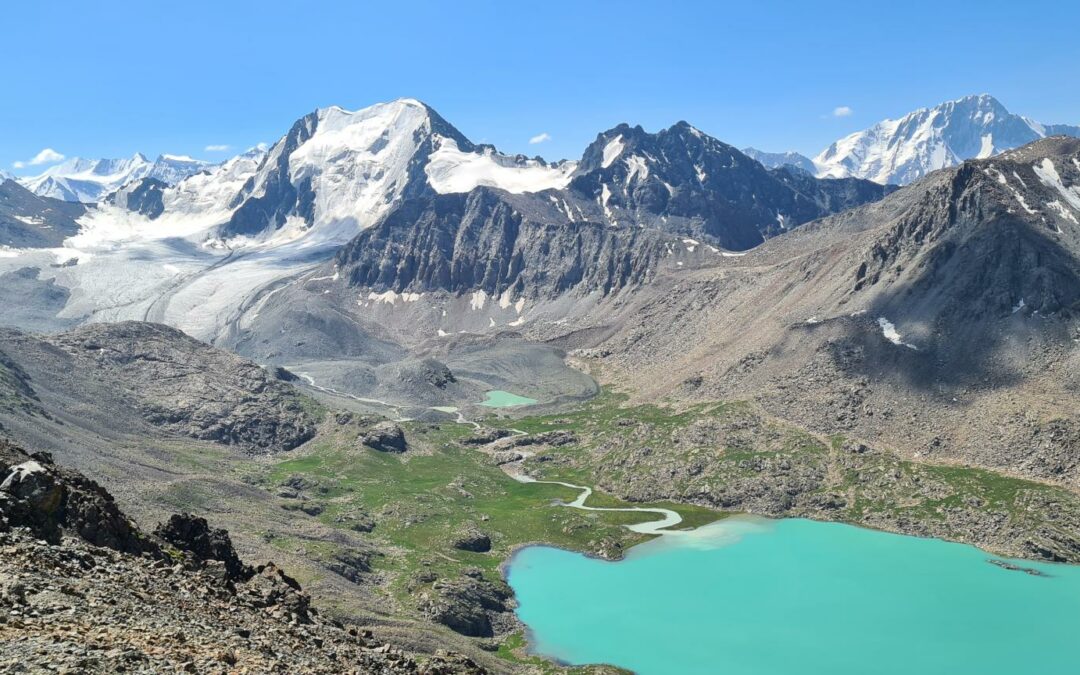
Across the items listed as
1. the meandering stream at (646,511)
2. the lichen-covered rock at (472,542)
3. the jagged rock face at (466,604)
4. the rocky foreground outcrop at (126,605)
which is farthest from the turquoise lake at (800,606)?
the rocky foreground outcrop at (126,605)

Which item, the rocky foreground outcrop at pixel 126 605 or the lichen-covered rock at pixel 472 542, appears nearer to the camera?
the rocky foreground outcrop at pixel 126 605

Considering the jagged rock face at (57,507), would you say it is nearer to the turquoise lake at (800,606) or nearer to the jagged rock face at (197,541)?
the jagged rock face at (197,541)


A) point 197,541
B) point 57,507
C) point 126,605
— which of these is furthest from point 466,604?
point 126,605

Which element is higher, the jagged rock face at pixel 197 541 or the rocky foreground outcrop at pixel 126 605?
the rocky foreground outcrop at pixel 126 605

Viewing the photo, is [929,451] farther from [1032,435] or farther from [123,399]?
[123,399]

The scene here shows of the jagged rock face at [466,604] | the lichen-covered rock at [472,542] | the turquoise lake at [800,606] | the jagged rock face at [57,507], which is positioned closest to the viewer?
the jagged rock face at [57,507]

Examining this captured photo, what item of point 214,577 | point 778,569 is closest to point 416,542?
point 778,569
